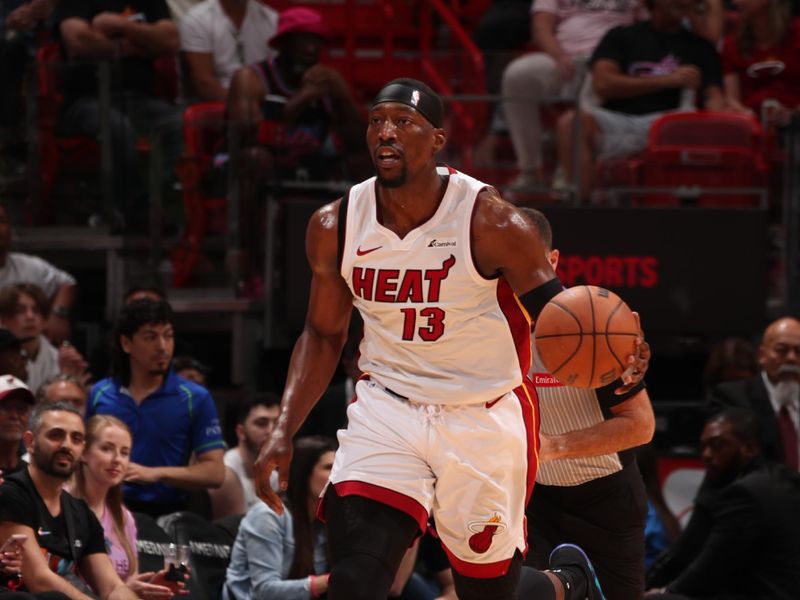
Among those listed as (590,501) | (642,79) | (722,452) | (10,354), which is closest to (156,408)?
(10,354)

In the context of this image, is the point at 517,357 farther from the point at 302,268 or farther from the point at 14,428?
the point at 302,268

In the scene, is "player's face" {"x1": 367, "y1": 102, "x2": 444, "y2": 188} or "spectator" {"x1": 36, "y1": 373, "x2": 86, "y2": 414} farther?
"spectator" {"x1": 36, "y1": 373, "x2": 86, "y2": 414}

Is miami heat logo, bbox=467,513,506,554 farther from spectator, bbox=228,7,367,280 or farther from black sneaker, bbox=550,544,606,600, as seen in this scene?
spectator, bbox=228,7,367,280

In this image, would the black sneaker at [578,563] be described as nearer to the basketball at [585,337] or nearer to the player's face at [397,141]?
the basketball at [585,337]

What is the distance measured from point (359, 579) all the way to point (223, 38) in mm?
6275

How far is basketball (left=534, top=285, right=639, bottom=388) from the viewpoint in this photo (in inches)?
186

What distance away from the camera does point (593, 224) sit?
948cm

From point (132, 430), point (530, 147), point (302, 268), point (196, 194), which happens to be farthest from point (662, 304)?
point (132, 430)

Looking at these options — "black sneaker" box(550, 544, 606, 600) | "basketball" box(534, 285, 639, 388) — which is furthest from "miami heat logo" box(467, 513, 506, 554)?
"black sneaker" box(550, 544, 606, 600)

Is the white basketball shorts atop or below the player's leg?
atop

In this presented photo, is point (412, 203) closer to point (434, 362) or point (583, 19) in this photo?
point (434, 362)

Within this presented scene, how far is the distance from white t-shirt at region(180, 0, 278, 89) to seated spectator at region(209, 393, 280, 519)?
8.54 ft

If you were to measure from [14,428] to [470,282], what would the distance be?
9.77 feet

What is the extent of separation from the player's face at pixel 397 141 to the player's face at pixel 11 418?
112 inches
